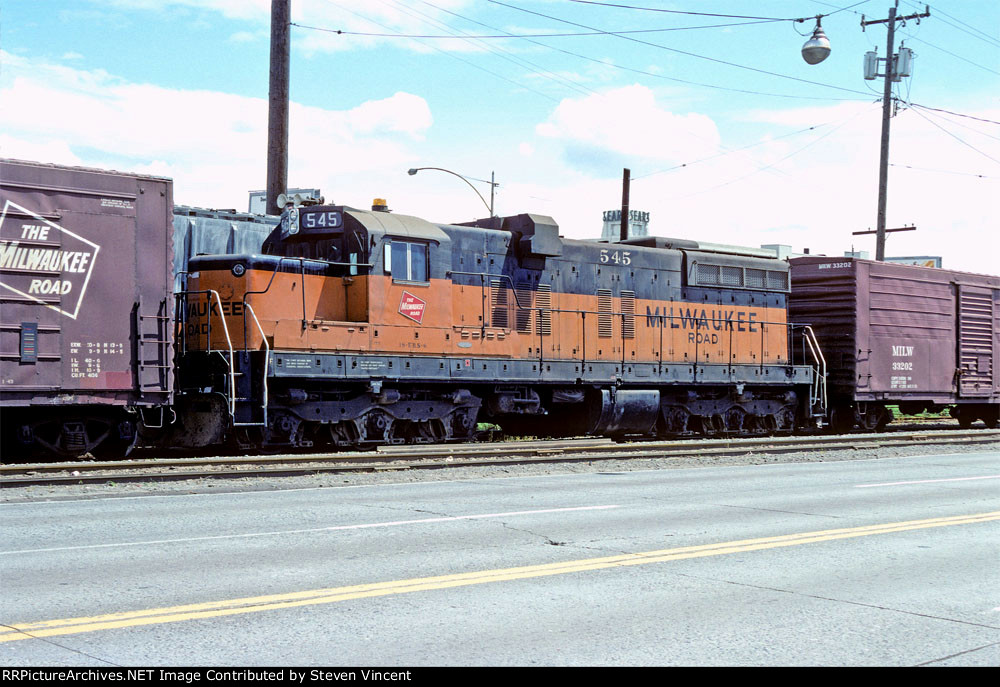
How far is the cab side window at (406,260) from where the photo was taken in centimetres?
1662

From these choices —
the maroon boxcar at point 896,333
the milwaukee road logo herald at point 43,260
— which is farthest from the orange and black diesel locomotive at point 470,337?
the milwaukee road logo herald at point 43,260

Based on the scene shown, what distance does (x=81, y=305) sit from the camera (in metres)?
14.0

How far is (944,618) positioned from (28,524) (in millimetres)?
7486

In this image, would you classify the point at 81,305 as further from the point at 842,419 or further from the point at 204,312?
the point at 842,419

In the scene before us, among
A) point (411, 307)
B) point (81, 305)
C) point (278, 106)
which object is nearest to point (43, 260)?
point (81, 305)

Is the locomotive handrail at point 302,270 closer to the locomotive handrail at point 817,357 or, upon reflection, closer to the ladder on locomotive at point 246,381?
the ladder on locomotive at point 246,381

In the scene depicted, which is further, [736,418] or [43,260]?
[736,418]

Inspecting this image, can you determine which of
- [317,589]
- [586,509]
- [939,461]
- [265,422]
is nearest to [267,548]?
[317,589]

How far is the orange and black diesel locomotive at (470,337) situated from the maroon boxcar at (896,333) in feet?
3.19

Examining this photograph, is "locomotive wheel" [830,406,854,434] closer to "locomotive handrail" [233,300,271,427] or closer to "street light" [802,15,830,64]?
"street light" [802,15,830,64]

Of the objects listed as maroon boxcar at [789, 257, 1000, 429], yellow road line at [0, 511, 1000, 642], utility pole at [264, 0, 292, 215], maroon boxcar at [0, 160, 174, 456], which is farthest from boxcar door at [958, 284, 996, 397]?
maroon boxcar at [0, 160, 174, 456]

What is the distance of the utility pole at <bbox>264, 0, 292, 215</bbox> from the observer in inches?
801

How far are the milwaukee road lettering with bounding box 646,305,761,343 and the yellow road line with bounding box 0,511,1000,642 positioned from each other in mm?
11808

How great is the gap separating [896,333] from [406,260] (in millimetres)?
13370
